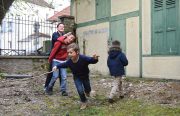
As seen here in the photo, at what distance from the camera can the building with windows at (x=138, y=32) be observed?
1206 cm

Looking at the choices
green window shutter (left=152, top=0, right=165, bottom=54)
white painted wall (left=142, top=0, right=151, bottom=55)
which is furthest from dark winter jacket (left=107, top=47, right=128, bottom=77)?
white painted wall (left=142, top=0, right=151, bottom=55)

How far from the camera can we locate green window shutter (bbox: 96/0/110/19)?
15.6m

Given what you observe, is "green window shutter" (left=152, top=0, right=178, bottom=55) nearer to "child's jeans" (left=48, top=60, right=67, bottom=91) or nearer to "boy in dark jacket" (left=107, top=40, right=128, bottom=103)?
"boy in dark jacket" (left=107, top=40, right=128, bottom=103)

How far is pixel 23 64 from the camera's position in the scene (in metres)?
16.5

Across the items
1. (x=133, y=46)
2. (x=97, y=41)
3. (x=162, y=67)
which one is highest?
(x=97, y=41)

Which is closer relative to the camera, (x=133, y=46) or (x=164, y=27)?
(x=164, y=27)

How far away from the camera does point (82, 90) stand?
8320 millimetres

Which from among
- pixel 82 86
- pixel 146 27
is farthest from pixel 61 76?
pixel 146 27

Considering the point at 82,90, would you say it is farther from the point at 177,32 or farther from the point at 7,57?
the point at 7,57

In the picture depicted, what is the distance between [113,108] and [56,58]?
2.27 meters

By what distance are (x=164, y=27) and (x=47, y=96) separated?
4.69m

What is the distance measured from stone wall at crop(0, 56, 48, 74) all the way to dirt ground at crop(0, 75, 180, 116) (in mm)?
3749

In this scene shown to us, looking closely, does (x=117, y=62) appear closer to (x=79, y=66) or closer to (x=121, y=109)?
(x=79, y=66)

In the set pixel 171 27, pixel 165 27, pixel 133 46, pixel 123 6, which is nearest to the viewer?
pixel 171 27
